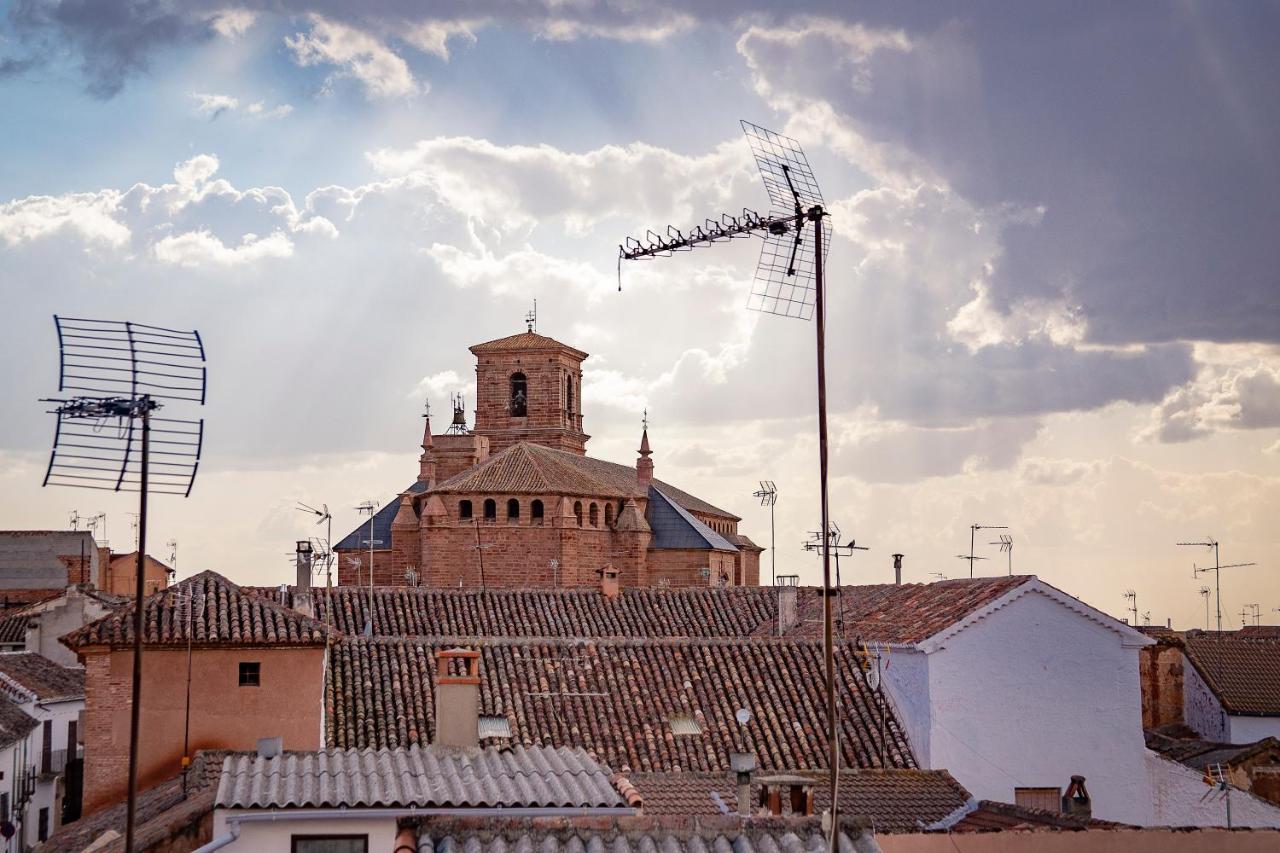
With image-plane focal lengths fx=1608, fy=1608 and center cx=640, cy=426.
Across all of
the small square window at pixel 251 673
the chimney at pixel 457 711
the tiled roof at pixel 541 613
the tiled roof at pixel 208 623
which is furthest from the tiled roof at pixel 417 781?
the tiled roof at pixel 541 613

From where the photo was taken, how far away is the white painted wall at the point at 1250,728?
37875mm

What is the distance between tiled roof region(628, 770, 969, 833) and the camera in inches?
842

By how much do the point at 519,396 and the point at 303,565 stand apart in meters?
48.2

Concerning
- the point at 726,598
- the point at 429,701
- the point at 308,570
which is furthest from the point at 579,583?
the point at 429,701

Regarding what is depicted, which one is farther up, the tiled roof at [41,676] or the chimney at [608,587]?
the chimney at [608,587]

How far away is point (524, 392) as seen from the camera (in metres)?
78.7

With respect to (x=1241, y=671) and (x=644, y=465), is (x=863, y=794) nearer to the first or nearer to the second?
(x=1241, y=671)

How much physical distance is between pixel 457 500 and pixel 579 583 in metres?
6.01

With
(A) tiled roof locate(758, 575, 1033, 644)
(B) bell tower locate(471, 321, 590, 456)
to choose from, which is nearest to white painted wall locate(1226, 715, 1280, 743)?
(A) tiled roof locate(758, 575, 1033, 644)

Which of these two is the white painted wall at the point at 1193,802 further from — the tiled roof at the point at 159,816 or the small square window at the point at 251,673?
the tiled roof at the point at 159,816

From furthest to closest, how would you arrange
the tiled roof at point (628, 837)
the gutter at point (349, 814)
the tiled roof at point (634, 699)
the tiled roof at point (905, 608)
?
the tiled roof at point (905, 608) → the tiled roof at point (634, 699) → the gutter at point (349, 814) → the tiled roof at point (628, 837)

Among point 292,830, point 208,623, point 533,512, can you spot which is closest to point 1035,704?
point 208,623

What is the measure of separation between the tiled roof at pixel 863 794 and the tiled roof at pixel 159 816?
18.9 ft

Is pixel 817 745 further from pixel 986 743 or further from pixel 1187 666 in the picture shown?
pixel 1187 666
